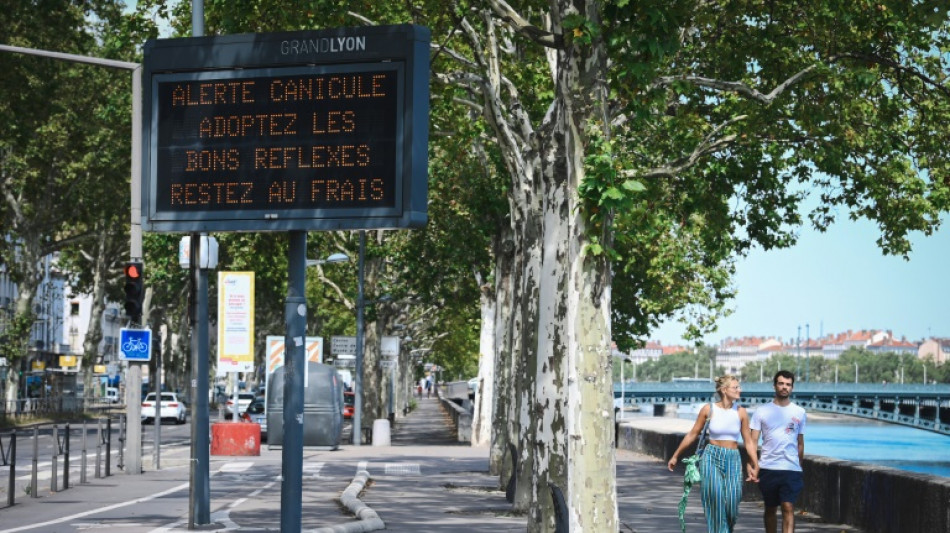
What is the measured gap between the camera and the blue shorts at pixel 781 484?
1512 cm

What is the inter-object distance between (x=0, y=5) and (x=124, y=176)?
31178 mm

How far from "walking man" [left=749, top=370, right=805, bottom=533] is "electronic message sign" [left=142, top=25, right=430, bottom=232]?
14.3 ft

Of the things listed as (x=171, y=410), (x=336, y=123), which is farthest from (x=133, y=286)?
(x=171, y=410)

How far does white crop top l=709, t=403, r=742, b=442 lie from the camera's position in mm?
14461

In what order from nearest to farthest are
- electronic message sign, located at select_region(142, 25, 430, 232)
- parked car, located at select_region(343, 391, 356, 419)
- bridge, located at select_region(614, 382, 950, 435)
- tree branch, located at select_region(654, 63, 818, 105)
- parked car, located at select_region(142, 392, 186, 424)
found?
electronic message sign, located at select_region(142, 25, 430, 232)
tree branch, located at select_region(654, 63, 818, 105)
parked car, located at select_region(343, 391, 356, 419)
parked car, located at select_region(142, 392, 186, 424)
bridge, located at select_region(614, 382, 950, 435)

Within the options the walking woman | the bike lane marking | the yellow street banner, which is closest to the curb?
the bike lane marking

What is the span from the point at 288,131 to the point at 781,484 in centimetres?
573

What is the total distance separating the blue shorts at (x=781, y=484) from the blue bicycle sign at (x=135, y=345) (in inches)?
696

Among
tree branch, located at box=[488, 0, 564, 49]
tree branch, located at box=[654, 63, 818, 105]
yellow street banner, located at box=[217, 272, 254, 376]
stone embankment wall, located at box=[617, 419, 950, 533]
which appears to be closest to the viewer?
tree branch, located at box=[488, 0, 564, 49]

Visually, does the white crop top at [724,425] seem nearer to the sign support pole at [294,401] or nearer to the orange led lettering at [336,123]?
the sign support pole at [294,401]

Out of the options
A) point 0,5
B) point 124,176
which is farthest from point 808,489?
point 124,176

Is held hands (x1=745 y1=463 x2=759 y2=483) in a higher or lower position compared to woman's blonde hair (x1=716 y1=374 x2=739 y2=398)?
lower

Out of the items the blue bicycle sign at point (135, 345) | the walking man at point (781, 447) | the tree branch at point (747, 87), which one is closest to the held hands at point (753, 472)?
the walking man at point (781, 447)

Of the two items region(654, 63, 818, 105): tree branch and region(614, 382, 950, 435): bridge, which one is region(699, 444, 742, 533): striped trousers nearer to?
region(654, 63, 818, 105): tree branch
